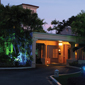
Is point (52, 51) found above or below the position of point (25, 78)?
above

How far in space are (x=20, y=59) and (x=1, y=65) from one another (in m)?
2.35

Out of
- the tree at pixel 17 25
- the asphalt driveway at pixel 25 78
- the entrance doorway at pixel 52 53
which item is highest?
the tree at pixel 17 25

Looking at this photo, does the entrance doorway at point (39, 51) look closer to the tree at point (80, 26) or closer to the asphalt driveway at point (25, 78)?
the tree at point (80, 26)

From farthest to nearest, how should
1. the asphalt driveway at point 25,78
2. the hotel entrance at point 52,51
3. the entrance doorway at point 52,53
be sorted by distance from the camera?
the entrance doorway at point 52,53 < the hotel entrance at point 52,51 < the asphalt driveway at point 25,78

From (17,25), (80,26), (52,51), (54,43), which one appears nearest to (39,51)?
(52,51)

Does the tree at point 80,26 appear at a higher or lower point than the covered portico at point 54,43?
higher

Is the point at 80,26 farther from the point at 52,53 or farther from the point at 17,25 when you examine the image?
the point at 17,25

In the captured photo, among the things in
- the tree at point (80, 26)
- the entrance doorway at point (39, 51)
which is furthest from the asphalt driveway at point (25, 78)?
the entrance doorway at point (39, 51)

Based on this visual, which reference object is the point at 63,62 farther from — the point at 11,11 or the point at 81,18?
the point at 11,11

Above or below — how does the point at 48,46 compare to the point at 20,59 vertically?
above

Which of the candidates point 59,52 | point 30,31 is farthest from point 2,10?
point 59,52

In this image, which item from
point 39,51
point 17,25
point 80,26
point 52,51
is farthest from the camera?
point 39,51

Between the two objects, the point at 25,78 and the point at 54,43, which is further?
the point at 54,43

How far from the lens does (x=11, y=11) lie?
2142cm
